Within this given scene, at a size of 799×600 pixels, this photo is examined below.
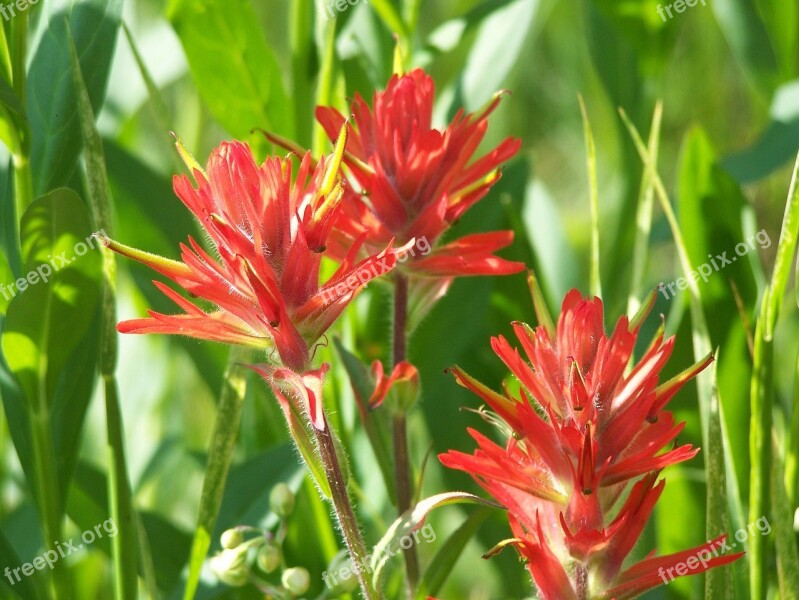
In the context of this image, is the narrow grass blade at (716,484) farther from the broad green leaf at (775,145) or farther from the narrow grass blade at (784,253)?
the broad green leaf at (775,145)

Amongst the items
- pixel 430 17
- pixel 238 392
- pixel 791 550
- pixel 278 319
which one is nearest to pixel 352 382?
pixel 238 392

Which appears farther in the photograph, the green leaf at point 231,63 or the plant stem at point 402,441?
the green leaf at point 231,63

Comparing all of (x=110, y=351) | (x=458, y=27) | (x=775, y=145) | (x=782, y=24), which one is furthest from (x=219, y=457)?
(x=782, y=24)

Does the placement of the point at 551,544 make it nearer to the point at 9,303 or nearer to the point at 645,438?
the point at 645,438

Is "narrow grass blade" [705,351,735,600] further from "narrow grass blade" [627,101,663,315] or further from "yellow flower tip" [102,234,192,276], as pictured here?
"yellow flower tip" [102,234,192,276]

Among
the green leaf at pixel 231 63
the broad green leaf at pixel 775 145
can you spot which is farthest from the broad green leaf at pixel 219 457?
the broad green leaf at pixel 775 145

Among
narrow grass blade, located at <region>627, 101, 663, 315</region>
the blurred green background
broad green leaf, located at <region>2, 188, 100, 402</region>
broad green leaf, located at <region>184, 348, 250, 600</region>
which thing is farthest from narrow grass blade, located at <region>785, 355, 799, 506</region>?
broad green leaf, located at <region>2, 188, 100, 402</region>
